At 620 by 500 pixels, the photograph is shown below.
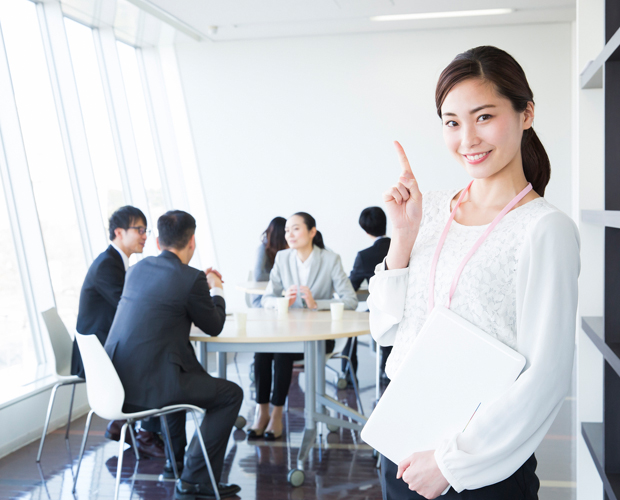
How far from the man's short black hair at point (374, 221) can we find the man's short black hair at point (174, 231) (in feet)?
7.37

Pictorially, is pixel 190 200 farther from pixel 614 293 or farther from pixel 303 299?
pixel 614 293

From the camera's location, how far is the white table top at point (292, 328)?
9.87ft

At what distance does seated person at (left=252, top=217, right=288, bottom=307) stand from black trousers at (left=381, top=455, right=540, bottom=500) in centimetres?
387

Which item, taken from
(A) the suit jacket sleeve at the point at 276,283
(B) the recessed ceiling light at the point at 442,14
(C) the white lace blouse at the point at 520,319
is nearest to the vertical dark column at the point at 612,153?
(C) the white lace blouse at the point at 520,319

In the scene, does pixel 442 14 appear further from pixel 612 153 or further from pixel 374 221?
pixel 612 153

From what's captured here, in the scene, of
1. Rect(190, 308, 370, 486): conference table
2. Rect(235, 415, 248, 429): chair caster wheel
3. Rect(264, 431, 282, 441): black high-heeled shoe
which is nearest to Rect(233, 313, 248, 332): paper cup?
Rect(190, 308, 370, 486): conference table

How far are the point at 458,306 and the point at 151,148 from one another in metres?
6.22

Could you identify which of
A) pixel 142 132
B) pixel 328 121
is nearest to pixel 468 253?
pixel 328 121

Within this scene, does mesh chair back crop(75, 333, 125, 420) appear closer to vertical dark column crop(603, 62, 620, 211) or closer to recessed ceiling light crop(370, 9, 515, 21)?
vertical dark column crop(603, 62, 620, 211)

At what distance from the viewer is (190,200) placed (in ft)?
23.8

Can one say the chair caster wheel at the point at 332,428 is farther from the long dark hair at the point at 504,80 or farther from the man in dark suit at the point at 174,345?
the long dark hair at the point at 504,80

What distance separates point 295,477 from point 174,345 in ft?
3.02

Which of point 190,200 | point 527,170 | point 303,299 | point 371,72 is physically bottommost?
point 303,299

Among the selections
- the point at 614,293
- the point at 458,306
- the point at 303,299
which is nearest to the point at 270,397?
the point at 303,299
